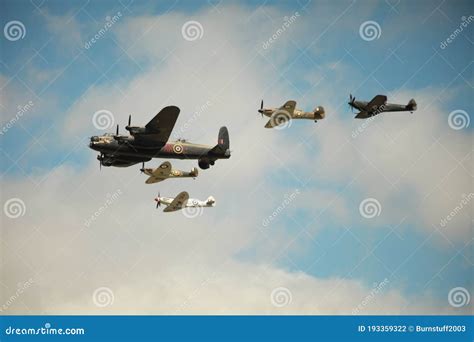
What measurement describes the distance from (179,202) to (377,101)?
79.7ft

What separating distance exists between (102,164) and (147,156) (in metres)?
4.70

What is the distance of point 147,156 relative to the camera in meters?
64.8

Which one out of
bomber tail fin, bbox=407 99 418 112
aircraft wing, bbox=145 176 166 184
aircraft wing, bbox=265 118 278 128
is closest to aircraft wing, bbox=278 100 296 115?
aircraft wing, bbox=265 118 278 128

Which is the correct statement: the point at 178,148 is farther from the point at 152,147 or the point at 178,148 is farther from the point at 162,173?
the point at 162,173

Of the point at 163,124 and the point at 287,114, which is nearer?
the point at 163,124

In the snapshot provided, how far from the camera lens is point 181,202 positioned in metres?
82.0

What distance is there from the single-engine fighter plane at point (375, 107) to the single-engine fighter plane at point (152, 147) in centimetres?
1565

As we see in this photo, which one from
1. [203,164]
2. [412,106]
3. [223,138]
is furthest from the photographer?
[412,106]

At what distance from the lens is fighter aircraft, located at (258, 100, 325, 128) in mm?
72312

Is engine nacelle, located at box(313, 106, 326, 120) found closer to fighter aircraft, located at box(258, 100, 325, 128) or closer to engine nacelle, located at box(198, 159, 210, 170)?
fighter aircraft, located at box(258, 100, 325, 128)

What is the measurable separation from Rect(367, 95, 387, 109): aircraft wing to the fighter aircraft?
15.9 ft

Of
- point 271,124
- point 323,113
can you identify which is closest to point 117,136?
point 271,124

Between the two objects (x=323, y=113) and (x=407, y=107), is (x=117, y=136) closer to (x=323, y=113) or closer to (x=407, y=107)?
(x=323, y=113)

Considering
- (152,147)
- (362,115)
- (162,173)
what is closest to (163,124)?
(152,147)
